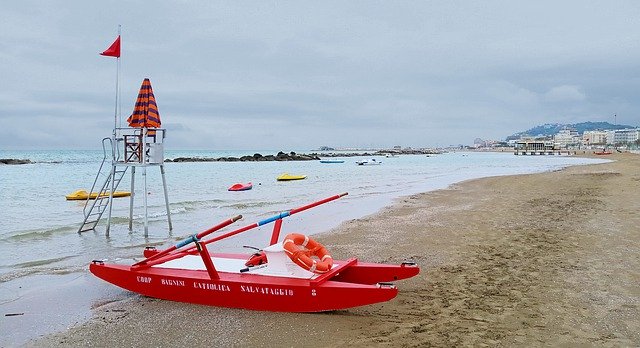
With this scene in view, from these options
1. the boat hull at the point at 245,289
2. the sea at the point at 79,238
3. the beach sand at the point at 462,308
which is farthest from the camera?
the sea at the point at 79,238

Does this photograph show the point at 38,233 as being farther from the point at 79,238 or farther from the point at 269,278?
the point at 269,278

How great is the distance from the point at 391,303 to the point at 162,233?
9712mm

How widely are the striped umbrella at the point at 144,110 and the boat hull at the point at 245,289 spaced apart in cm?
622

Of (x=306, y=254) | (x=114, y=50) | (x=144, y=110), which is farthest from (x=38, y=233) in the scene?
(x=306, y=254)

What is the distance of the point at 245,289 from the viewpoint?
6727 mm

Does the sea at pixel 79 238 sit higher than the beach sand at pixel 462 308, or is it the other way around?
the beach sand at pixel 462 308

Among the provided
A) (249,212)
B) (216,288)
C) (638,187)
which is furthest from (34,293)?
(638,187)

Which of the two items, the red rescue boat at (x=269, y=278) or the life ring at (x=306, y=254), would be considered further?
the life ring at (x=306, y=254)

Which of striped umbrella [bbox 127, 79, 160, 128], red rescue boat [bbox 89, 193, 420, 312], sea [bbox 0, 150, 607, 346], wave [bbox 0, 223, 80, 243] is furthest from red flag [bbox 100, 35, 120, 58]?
red rescue boat [bbox 89, 193, 420, 312]

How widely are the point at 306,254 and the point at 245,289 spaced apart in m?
1.01

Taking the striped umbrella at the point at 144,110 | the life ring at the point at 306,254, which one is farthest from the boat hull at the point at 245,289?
the striped umbrella at the point at 144,110

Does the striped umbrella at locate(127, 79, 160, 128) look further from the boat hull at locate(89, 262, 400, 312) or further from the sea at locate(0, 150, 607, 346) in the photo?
the boat hull at locate(89, 262, 400, 312)

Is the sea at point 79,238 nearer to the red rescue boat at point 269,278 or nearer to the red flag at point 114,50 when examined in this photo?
the red rescue boat at point 269,278

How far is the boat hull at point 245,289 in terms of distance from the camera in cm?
620
